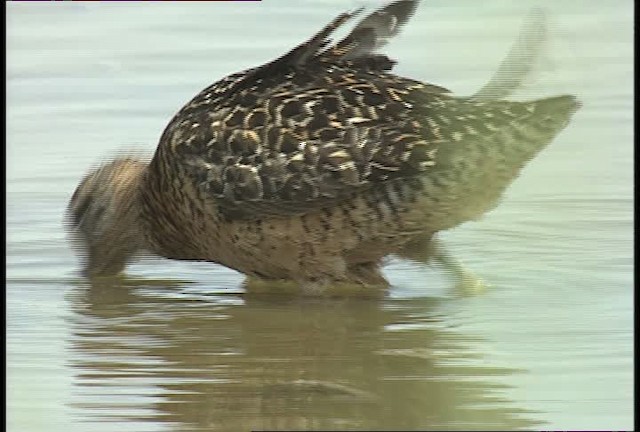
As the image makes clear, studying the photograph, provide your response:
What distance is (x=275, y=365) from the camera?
7051 millimetres

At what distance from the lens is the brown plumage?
7.88m

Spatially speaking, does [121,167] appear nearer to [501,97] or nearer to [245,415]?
[501,97]

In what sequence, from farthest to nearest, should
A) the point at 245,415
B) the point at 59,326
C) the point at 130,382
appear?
the point at 59,326
the point at 130,382
the point at 245,415

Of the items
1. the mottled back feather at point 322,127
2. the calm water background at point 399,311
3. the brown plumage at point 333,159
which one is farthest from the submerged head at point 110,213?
the mottled back feather at point 322,127

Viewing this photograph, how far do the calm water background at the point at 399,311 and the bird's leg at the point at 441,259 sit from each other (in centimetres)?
→ 6

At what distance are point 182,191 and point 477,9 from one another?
5.26 ft

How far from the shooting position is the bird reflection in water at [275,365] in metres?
6.26

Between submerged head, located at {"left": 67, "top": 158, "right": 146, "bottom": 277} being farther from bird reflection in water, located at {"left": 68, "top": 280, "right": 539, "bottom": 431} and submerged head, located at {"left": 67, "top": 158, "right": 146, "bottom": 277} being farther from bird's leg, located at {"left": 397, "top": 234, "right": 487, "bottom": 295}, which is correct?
bird's leg, located at {"left": 397, "top": 234, "right": 487, "bottom": 295}

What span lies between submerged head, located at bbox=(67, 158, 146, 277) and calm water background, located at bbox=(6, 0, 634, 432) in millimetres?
110

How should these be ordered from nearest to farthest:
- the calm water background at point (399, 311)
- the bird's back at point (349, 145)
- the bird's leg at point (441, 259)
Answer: the calm water background at point (399, 311) → the bird's back at point (349, 145) → the bird's leg at point (441, 259)

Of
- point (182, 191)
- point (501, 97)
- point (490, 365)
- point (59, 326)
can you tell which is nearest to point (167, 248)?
point (182, 191)

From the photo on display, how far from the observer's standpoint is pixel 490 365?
22.4ft

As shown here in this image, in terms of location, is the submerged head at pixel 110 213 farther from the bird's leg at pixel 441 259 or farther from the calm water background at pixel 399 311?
the bird's leg at pixel 441 259

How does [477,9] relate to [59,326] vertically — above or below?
above
